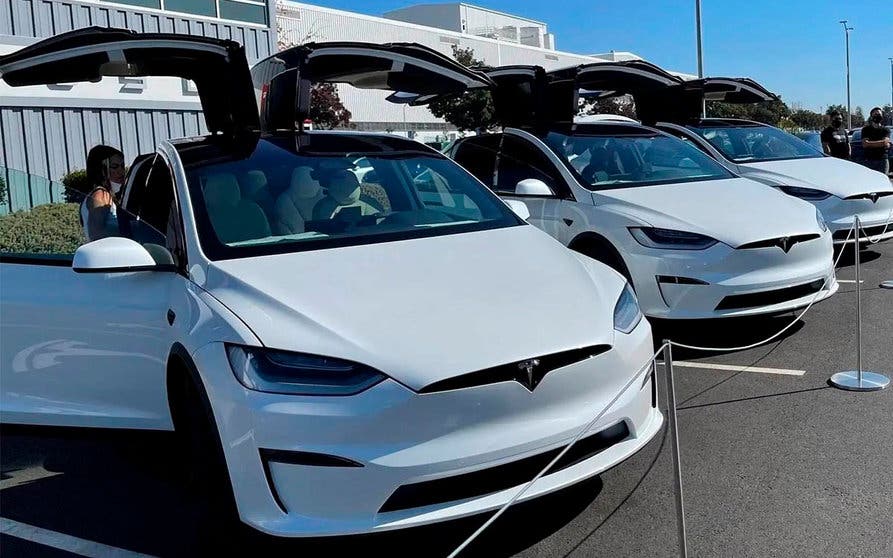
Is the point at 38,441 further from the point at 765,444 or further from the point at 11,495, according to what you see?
the point at 765,444

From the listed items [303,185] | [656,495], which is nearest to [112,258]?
[303,185]

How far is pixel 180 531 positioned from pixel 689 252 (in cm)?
365

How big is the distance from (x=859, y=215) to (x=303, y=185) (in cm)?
658

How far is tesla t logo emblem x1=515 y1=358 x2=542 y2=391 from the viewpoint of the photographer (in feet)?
9.61

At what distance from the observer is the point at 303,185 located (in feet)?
13.8

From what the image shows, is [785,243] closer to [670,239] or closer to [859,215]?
[670,239]

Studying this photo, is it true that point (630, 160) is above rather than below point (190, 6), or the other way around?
below

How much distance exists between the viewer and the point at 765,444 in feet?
13.6

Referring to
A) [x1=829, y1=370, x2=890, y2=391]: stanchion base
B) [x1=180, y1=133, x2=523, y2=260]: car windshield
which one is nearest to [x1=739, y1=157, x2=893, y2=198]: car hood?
[x1=829, y1=370, x2=890, y2=391]: stanchion base

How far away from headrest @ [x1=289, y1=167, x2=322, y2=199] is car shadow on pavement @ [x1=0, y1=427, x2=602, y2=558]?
129cm

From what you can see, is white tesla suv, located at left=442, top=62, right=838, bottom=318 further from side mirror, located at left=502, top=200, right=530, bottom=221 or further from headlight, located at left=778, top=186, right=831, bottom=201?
headlight, located at left=778, top=186, right=831, bottom=201

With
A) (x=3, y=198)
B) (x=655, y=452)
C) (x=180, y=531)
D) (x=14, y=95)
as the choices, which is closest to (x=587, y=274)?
(x=655, y=452)

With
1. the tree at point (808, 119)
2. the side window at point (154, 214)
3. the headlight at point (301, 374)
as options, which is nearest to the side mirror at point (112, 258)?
the side window at point (154, 214)

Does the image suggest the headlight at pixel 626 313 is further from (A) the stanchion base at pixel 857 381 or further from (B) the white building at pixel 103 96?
(B) the white building at pixel 103 96
